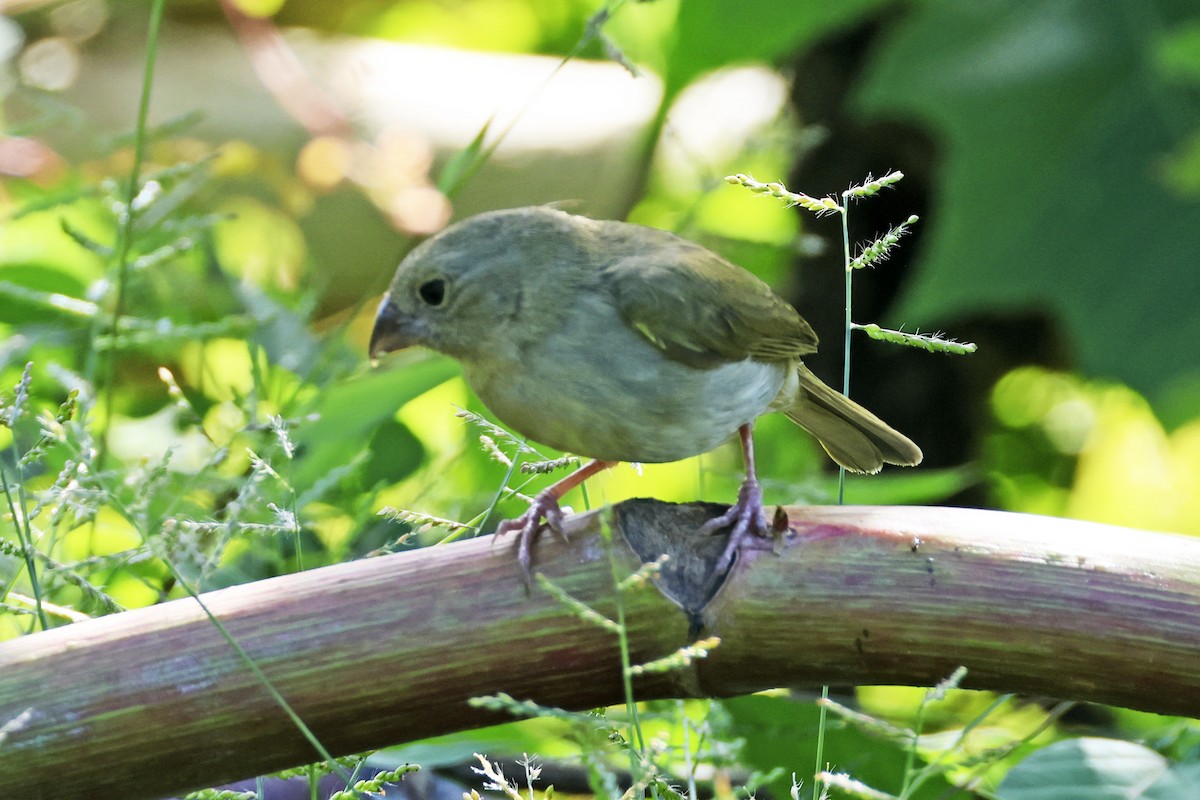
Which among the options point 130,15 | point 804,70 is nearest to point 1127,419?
point 804,70

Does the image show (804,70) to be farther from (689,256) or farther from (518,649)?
(518,649)

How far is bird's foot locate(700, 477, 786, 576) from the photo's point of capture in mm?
1236

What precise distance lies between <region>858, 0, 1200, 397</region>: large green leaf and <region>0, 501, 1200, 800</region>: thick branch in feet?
5.67

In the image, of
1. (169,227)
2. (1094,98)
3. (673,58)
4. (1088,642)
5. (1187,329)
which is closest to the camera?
(1088,642)

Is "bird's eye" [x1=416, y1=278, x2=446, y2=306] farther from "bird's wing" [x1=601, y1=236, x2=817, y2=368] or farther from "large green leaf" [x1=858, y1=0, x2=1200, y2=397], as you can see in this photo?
"large green leaf" [x1=858, y1=0, x2=1200, y2=397]

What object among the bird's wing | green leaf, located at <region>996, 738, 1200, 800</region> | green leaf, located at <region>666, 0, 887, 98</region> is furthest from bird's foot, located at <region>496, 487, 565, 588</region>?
green leaf, located at <region>666, 0, 887, 98</region>

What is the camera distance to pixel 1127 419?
3.86m

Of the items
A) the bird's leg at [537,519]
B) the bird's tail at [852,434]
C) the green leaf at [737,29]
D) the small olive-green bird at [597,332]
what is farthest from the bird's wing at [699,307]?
the green leaf at [737,29]

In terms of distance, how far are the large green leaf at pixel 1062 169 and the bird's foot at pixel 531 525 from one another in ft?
5.21

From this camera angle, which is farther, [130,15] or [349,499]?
[130,15]

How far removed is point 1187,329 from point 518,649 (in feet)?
7.26

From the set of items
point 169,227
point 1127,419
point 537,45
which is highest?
point 537,45

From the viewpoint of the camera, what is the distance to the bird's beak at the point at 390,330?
1.78 meters

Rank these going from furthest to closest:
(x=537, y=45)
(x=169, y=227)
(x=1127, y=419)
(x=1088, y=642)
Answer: (x=537, y=45) → (x=1127, y=419) → (x=169, y=227) → (x=1088, y=642)
